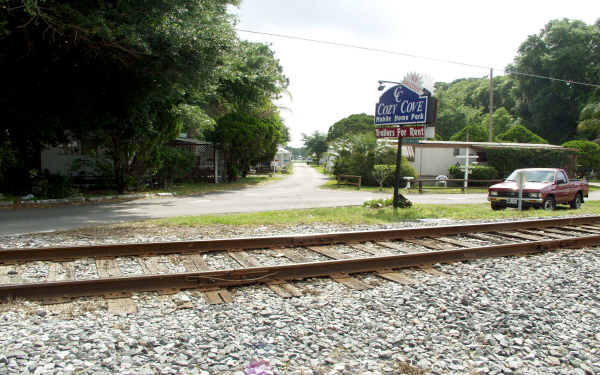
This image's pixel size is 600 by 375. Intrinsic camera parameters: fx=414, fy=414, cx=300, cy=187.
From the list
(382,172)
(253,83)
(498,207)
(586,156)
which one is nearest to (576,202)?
(498,207)

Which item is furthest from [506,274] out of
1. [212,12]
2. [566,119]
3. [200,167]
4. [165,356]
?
[566,119]

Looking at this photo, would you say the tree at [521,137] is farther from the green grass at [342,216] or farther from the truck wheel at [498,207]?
the green grass at [342,216]

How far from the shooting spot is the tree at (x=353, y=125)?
213ft

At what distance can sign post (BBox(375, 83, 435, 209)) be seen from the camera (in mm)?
12609

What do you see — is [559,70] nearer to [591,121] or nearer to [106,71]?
[591,121]

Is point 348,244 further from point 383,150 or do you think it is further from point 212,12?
point 383,150

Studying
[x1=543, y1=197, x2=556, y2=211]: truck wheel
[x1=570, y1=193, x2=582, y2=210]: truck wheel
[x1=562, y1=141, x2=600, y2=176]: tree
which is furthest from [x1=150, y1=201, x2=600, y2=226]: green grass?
[x1=562, y1=141, x2=600, y2=176]: tree

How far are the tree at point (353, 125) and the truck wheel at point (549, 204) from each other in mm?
50090

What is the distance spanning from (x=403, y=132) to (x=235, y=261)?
8795mm

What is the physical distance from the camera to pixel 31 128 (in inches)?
568

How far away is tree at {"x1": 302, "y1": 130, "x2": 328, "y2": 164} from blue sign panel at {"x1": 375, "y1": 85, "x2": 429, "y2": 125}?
63120 mm

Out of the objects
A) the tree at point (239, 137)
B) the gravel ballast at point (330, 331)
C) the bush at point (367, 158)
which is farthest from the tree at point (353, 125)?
the gravel ballast at point (330, 331)

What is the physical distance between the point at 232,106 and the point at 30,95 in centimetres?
1495

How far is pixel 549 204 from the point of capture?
14.0m
